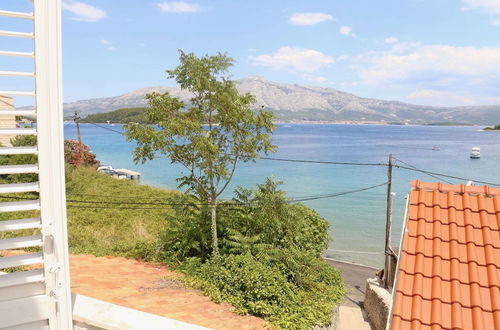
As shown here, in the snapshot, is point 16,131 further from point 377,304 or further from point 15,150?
point 377,304

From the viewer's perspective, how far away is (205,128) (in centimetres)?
976

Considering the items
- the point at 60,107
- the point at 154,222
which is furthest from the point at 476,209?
the point at 154,222

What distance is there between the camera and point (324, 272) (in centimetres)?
1029

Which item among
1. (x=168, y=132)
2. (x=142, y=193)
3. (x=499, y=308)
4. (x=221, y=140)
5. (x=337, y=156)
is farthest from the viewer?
(x=337, y=156)

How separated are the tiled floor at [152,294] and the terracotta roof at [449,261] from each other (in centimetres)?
337

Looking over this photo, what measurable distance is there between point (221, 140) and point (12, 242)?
8.14 meters

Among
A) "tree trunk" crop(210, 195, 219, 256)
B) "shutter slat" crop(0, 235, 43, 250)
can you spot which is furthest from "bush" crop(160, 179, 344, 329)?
"shutter slat" crop(0, 235, 43, 250)

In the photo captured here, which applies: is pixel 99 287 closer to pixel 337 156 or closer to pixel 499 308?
pixel 499 308

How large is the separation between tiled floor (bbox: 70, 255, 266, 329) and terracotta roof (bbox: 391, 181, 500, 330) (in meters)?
3.37

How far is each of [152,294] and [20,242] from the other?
561 centimetres

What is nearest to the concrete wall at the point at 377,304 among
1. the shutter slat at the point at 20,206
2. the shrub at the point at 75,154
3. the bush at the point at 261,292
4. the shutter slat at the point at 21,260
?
the bush at the point at 261,292

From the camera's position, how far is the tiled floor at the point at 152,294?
20.6 ft

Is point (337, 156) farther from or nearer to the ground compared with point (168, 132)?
nearer to the ground

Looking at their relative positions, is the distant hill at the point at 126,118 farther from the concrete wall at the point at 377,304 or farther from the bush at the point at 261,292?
the concrete wall at the point at 377,304
